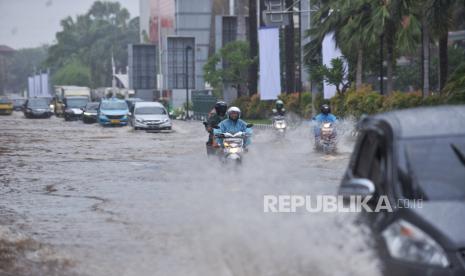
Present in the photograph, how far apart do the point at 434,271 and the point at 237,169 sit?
38.6ft

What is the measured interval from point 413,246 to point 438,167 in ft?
2.76

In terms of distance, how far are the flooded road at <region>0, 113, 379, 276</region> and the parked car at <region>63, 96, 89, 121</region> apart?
40887 mm

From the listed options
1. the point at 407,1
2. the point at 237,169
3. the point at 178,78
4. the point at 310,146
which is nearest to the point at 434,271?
the point at 237,169

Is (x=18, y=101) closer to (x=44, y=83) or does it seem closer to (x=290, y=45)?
(x=44, y=83)

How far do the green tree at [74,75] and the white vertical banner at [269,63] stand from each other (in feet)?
408

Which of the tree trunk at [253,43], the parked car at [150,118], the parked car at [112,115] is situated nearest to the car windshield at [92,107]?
the parked car at [112,115]

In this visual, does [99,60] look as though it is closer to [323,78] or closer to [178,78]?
[178,78]

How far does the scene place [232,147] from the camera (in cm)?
1788

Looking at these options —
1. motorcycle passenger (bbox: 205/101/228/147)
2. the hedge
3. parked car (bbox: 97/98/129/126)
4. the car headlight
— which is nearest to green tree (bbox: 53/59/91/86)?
parked car (bbox: 97/98/129/126)

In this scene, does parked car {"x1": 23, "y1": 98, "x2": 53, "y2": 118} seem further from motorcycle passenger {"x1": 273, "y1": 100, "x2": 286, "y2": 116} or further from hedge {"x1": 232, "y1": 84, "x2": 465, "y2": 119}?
motorcycle passenger {"x1": 273, "y1": 100, "x2": 286, "y2": 116}

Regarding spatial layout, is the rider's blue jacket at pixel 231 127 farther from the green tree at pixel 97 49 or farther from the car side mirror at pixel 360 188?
the green tree at pixel 97 49

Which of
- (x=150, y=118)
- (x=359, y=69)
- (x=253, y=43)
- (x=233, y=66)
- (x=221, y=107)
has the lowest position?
(x=150, y=118)

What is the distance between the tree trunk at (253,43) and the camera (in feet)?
195
